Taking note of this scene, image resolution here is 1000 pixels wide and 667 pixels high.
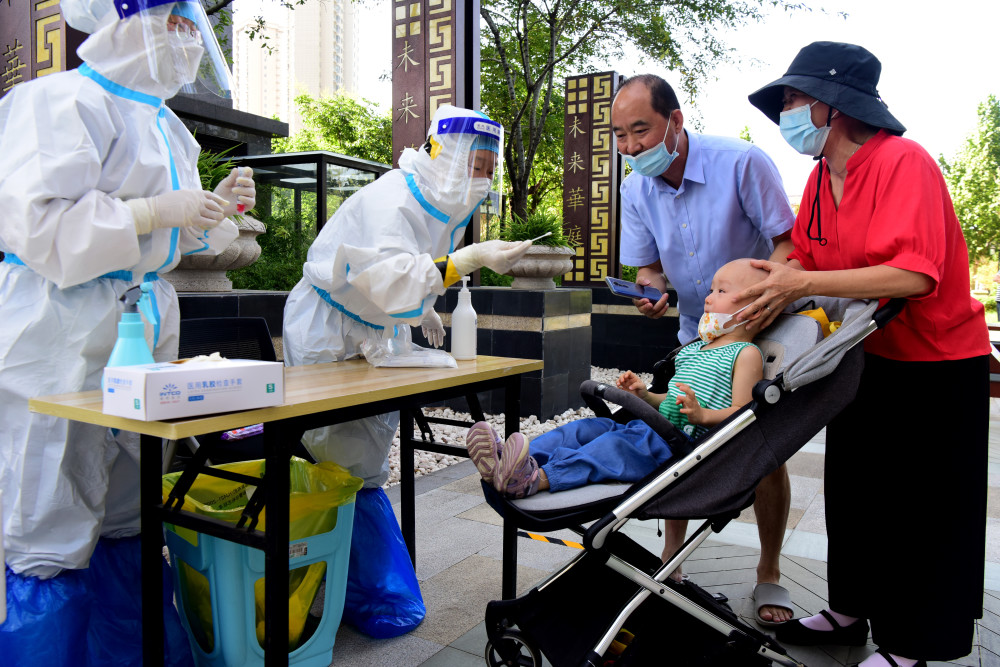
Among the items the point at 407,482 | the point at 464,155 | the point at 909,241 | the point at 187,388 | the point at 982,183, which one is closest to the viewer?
the point at 187,388

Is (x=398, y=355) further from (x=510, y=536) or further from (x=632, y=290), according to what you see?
(x=632, y=290)

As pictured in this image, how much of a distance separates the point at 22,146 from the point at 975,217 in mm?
31498

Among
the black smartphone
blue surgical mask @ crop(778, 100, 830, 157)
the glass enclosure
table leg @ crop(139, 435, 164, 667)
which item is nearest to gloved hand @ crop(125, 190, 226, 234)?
table leg @ crop(139, 435, 164, 667)

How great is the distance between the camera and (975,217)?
88.0ft

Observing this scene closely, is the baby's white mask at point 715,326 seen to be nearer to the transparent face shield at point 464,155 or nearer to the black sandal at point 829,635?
the transparent face shield at point 464,155

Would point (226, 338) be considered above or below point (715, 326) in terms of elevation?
below

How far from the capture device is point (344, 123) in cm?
2473

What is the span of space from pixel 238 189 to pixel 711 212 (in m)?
1.66

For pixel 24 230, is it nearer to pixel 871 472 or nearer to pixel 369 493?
pixel 369 493

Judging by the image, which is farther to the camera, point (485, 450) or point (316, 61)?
point (316, 61)

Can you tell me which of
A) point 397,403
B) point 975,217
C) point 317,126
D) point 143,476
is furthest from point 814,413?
point 975,217

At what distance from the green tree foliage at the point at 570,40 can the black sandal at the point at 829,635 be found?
421 inches

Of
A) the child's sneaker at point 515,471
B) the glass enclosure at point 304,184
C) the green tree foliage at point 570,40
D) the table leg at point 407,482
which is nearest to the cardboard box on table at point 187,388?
the child's sneaker at point 515,471

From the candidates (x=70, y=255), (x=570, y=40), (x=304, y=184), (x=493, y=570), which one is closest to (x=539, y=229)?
(x=304, y=184)
